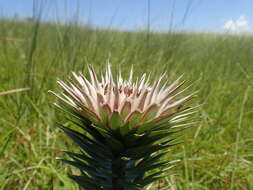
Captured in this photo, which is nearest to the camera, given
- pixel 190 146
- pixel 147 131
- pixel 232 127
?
pixel 147 131

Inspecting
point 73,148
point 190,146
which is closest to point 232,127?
point 190,146

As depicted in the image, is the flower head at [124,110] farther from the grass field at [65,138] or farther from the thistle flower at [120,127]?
the grass field at [65,138]

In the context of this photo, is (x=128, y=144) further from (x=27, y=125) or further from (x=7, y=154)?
(x=27, y=125)

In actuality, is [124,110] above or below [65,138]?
below

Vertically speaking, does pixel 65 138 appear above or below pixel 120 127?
above

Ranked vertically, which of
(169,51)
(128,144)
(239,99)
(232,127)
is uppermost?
(169,51)

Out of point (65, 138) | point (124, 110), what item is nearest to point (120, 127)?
point (124, 110)

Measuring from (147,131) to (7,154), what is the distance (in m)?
1.05

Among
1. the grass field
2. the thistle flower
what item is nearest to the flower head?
the thistle flower

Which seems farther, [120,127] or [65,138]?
[65,138]

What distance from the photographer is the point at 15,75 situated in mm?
2154

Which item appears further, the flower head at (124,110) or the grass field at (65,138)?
the grass field at (65,138)

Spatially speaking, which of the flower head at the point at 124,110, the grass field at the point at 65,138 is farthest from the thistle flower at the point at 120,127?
the grass field at the point at 65,138

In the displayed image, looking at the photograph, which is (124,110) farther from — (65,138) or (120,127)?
(65,138)
